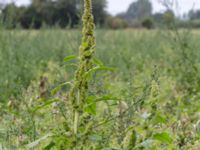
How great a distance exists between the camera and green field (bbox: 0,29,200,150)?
1690 mm

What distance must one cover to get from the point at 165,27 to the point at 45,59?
3175mm

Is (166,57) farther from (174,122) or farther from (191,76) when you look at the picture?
(174,122)

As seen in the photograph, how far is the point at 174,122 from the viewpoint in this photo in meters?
2.98

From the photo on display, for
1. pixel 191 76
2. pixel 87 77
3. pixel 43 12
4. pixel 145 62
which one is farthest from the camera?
pixel 43 12

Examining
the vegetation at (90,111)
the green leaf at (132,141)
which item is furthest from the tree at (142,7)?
the green leaf at (132,141)

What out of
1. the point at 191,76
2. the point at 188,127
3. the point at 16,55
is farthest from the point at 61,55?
the point at 188,127

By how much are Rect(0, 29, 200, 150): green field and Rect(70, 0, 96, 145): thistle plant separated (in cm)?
5

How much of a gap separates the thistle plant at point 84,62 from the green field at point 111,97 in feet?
0.15

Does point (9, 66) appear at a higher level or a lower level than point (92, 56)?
lower

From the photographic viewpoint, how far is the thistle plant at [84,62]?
1.55 m

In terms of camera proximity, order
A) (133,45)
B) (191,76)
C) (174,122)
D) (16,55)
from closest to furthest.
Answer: (174,122) → (191,76) → (16,55) → (133,45)

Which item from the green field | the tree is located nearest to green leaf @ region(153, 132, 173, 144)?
the green field

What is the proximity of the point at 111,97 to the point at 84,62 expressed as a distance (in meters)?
0.13

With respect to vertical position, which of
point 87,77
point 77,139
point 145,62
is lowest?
point 145,62
